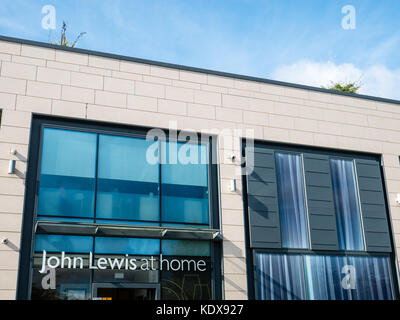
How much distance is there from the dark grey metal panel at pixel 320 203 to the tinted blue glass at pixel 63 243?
5.29 m

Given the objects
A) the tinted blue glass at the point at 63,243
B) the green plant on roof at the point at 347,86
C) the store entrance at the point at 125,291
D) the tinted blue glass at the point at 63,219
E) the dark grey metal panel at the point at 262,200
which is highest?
the green plant on roof at the point at 347,86

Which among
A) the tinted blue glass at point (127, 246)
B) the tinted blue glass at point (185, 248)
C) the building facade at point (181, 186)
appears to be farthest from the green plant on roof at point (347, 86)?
the tinted blue glass at point (127, 246)

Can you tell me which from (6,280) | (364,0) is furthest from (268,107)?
(6,280)

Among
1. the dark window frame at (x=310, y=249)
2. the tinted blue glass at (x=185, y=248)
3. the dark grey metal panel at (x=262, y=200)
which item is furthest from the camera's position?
the dark grey metal panel at (x=262, y=200)

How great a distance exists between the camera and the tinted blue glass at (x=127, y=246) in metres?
9.83

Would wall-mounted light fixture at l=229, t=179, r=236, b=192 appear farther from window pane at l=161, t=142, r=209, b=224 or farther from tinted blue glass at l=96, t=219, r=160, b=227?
tinted blue glass at l=96, t=219, r=160, b=227

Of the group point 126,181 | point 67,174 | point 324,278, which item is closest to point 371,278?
point 324,278

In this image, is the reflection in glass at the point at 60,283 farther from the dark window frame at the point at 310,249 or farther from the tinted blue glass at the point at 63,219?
the dark window frame at the point at 310,249

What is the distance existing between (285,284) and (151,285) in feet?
10.2

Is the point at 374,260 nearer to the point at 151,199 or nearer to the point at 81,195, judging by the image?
the point at 151,199

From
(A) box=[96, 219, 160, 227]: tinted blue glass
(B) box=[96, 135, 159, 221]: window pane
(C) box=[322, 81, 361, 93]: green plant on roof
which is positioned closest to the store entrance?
(A) box=[96, 219, 160, 227]: tinted blue glass

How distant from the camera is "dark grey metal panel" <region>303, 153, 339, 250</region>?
460 inches

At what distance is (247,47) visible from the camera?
1306cm

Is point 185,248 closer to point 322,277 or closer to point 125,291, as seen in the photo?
point 125,291
